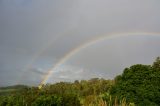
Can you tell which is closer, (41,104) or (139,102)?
(41,104)

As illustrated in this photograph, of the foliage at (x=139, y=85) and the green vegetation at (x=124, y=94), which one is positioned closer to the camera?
the green vegetation at (x=124, y=94)

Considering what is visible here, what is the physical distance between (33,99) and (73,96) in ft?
13.2

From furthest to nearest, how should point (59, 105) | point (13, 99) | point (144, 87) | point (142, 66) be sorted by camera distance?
point (142, 66) → point (144, 87) → point (13, 99) → point (59, 105)

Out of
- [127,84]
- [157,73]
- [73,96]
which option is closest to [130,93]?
[127,84]

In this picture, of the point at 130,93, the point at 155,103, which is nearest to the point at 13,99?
the point at 130,93

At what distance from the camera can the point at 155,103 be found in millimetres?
36250

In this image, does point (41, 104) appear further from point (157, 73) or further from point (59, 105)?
point (157, 73)

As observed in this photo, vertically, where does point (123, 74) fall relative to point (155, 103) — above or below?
above

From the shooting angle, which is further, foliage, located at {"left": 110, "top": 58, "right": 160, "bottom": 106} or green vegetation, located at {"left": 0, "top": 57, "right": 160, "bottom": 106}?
foliage, located at {"left": 110, "top": 58, "right": 160, "bottom": 106}

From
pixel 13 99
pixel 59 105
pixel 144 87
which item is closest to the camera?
pixel 59 105

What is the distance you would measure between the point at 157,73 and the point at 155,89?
251cm

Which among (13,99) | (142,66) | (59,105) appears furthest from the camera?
(142,66)

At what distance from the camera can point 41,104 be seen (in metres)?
31.7

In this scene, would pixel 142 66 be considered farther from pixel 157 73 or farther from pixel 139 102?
pixel 139 102
